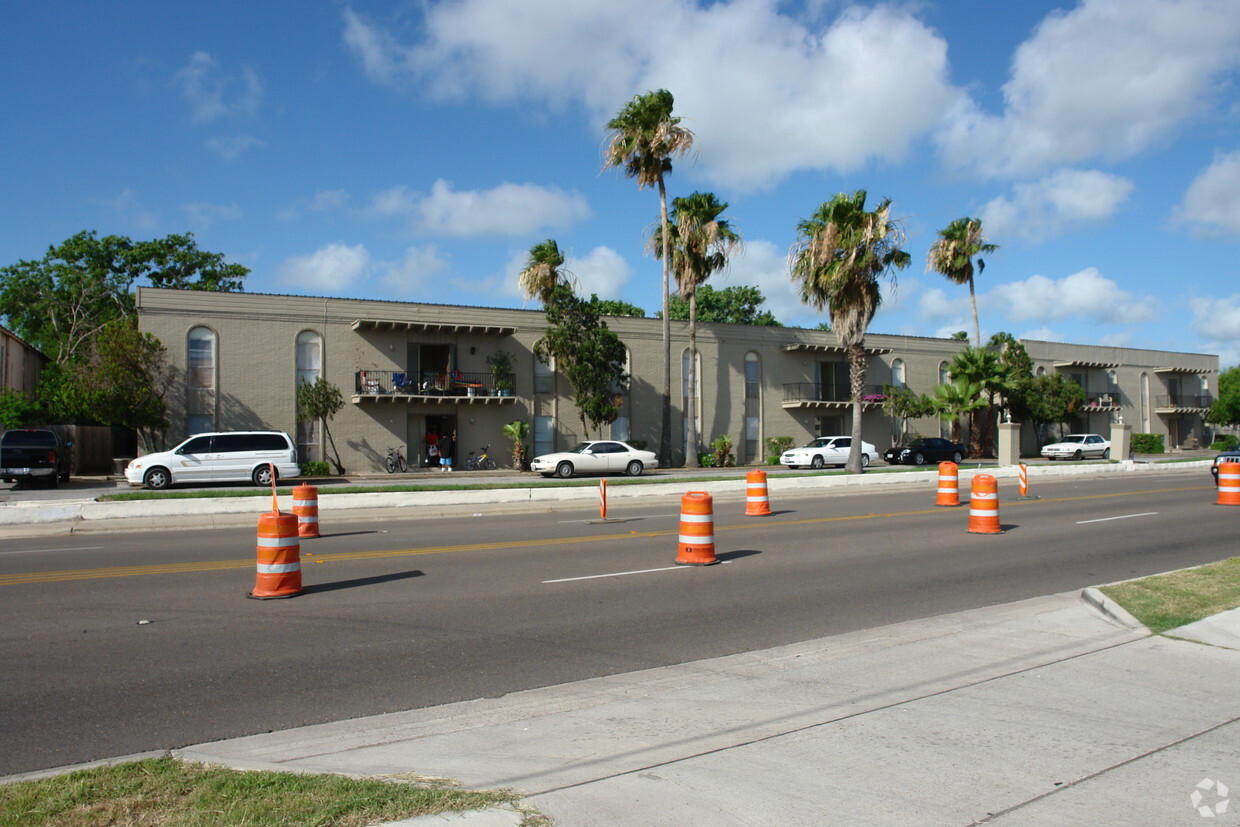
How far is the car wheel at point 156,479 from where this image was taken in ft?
88.3

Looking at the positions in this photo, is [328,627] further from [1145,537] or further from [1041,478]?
[1041,478]

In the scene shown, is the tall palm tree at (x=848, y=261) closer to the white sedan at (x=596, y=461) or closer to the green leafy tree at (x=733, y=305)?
the white sedan at (x=596, y=461)

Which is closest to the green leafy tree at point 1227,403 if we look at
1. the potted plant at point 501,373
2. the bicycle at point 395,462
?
the potted plant at point 501,373

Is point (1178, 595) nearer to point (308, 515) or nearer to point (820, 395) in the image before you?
point (308, 515)

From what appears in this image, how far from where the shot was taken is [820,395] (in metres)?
49.4

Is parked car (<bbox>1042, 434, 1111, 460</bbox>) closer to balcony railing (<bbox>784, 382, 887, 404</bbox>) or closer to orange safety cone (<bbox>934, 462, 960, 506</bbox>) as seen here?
balcony railing (<bbox>784, 382, 887, 404</bbox>)

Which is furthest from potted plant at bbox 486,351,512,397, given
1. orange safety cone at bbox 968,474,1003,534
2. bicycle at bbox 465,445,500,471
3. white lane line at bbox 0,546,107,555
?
orange safety cone at bbox 968,474,1003,534

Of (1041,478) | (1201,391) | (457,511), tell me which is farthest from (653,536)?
(1201,391)

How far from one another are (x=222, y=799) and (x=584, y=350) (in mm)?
34636

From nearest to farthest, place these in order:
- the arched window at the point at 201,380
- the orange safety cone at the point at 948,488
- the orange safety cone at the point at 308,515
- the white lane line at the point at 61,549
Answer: the white lane line at the point at 61,549
the orange safety cone at the point at 308,515
the orange safety cone at the point at 948,488
the arched window at the point at 201,380

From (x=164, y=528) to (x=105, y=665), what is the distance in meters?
11.9

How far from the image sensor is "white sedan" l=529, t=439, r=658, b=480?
35.2m

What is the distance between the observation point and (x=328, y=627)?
28.4 feet

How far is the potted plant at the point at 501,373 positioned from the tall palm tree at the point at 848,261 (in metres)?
12.7
